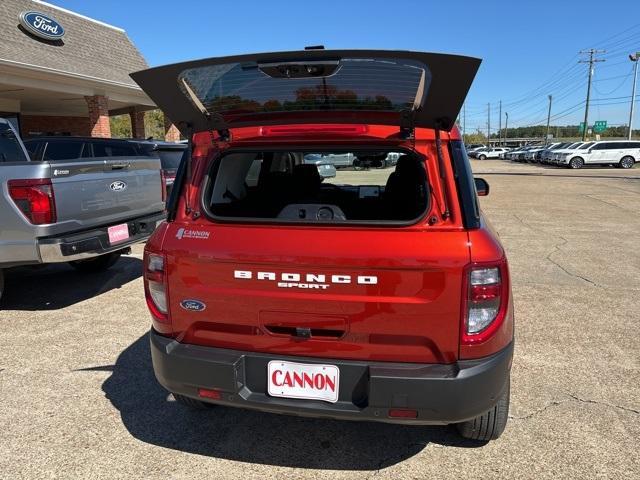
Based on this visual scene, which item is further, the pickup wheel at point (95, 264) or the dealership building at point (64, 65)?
the dealership building at point (64, 65)

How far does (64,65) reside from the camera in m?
15.2

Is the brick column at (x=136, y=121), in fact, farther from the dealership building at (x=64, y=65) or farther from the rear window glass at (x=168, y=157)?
the rear window glass at (x=168, y=157)

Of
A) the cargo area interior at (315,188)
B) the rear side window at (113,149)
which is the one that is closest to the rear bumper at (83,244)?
the cargo area interior at (315,188)

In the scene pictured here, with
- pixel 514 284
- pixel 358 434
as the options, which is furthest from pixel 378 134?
pixel 514 284

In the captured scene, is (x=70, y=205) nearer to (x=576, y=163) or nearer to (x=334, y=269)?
(x=334, y=269)

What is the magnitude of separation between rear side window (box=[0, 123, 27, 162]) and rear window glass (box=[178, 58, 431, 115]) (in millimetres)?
3627

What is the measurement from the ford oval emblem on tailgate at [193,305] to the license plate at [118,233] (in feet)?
9.58

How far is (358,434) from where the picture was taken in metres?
2.71

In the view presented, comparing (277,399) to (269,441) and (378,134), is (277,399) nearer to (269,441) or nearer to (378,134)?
(269,441)

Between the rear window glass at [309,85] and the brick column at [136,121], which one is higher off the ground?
the brick column at [136,121]

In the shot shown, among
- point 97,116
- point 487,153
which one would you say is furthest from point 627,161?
point 97,116

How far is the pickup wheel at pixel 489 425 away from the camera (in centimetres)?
246

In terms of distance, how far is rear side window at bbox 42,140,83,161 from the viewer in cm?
788

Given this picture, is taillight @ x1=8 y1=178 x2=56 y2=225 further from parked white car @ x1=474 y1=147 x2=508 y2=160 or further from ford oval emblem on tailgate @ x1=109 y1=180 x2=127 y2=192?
parked white car @ x1=474 y1=147 x2=508 y2=160
